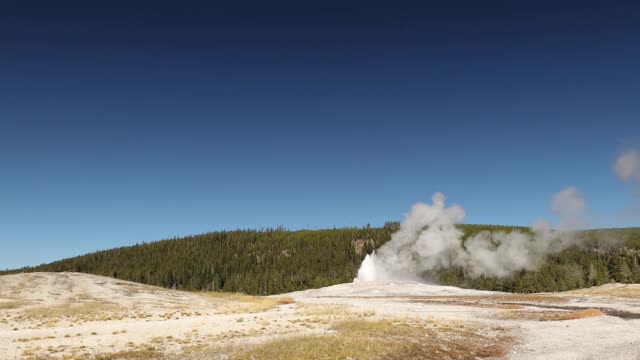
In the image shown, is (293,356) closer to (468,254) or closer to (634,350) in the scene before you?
(634,350)

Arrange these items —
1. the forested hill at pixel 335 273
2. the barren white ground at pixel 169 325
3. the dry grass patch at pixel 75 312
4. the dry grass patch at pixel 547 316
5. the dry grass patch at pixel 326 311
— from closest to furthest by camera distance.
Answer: the barren white ground at pixel 169 325
the dry grass patch at pixel 75 312
the dry grass patch at pixel 547 316
the dry grass patch at pixel 326 311
the forested hill at pixel 335 273

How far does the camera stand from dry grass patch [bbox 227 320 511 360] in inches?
1014

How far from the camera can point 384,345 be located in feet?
93.8

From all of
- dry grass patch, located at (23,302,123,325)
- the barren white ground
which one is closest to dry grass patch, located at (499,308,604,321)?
the barren white ground

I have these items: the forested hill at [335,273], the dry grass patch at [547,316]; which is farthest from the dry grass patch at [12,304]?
the forested hill at [335,273]

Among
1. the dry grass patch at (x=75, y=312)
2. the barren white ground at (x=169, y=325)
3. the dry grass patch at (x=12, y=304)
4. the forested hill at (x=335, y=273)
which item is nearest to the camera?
the barren white ground at (x=169, y=325)

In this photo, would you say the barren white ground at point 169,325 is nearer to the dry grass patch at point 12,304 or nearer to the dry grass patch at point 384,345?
the dry grass patch at point 12,304

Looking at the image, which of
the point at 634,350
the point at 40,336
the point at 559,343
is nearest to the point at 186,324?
the point at 40,336

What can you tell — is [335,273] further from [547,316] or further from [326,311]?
[547,316]

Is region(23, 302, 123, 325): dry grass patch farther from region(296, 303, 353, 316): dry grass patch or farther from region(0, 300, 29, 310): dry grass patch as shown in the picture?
region(296, 303, 353, 316): dry grass patch

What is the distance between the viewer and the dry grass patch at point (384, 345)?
25.8m

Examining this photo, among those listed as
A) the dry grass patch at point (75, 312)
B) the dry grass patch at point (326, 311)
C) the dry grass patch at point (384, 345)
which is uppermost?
the dry grass patch at point (75, 312)

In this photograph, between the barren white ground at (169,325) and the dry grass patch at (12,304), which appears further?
the dry grass patch at (12,304)

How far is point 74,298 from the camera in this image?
64.7 metres
